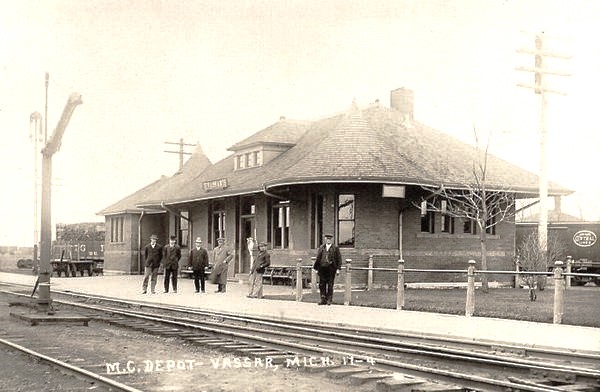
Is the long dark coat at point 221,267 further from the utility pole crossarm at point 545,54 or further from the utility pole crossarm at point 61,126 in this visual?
the utility pole crossarm at point 545,54

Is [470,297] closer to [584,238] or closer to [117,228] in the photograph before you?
[584,238]

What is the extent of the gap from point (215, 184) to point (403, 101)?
803 cm

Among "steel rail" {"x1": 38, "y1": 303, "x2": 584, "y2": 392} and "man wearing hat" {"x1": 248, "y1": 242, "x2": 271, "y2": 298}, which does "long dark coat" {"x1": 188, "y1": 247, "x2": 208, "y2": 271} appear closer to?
"man wearing hat" {"x1": 248, "y1": 242, "x2": 271, "y2": 298}

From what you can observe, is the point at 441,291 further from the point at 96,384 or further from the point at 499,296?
the point at 96,384

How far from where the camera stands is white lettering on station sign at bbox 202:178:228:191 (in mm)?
28594

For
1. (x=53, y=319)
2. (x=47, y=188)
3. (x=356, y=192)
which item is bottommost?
(x=53, y=319)

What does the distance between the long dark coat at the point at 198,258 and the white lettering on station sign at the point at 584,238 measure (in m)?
16.3

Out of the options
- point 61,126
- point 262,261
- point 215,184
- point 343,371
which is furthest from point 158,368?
point 215,184

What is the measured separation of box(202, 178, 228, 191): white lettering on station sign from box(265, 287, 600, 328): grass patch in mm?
7838

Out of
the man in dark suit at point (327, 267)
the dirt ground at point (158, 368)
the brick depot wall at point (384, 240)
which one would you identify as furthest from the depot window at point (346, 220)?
the dirt ground at point (158, 368)

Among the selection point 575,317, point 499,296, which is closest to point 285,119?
point 499,296

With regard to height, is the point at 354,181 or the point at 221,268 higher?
the point at 354,181

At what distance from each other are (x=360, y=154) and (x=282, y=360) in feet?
49.7

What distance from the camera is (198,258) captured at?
73.4 feet
